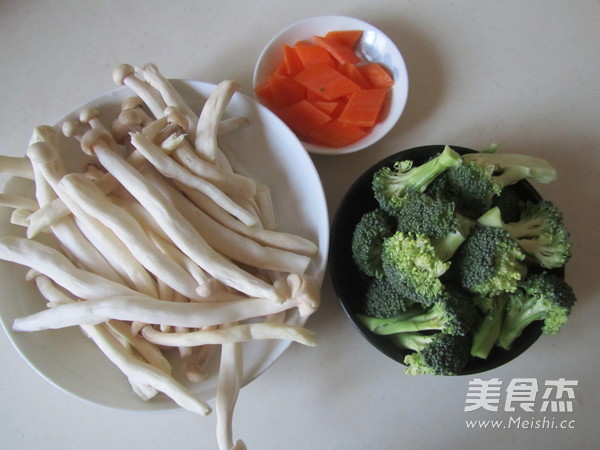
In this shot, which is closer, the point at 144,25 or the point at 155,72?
the point at 155,72

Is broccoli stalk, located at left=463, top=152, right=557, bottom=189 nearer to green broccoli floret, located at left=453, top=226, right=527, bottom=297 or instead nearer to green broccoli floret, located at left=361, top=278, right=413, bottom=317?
green broccoli floret, located at left=453, top=226, right=527, bottom=297

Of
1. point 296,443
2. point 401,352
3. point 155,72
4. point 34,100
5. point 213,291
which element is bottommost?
point 296,443

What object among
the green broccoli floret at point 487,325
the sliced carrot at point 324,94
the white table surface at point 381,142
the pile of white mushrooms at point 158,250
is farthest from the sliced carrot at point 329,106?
the green broccoli floret at point 487,325

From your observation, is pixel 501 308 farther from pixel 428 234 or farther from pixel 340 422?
pixel 340 422

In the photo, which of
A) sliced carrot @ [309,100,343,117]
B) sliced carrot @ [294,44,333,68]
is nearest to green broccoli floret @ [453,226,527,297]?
sliced carrot @ [309,100,343,117]

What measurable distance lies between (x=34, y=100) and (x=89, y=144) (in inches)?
15.0

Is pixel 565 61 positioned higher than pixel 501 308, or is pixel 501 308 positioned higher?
pixel 565 61

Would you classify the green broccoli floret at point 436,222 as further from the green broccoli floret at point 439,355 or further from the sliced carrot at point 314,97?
the sliced carrot at point 314,97

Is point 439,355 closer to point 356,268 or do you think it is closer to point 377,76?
point 356,268

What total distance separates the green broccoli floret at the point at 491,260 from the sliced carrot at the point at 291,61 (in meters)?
0.52

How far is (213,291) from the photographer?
0.81 metres

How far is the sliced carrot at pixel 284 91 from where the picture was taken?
1021mm

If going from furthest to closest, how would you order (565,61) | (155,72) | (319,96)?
1. (565,61)
2. (319,96)
3. (155,72)

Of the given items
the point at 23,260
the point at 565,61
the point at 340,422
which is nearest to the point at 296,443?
the point at 340,422
